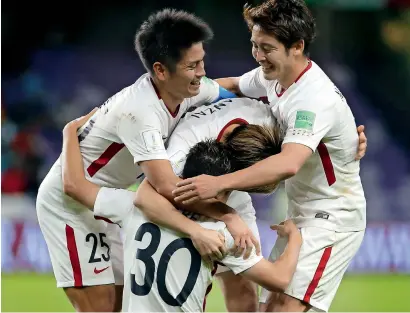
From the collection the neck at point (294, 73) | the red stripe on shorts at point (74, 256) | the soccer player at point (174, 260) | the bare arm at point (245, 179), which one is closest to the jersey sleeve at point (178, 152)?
the soccer player at point (174, 260)

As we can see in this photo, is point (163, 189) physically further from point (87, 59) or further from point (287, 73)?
point (87, 59)

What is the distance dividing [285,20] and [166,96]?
2.23ft

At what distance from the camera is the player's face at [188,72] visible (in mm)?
3750

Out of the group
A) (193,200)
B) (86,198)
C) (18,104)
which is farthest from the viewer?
(18,104)

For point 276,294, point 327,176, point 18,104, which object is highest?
point 18,104

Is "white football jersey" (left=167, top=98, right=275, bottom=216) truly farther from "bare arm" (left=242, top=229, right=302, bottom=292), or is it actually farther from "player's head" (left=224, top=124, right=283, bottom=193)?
"bare arm" (left=242, top=229, right=302, bottom=292)

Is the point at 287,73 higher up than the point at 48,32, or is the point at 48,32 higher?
the point at 48,32

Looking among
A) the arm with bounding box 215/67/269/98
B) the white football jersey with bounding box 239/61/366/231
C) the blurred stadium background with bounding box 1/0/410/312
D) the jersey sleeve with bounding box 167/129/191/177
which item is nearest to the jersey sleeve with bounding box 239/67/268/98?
the arm with bounding box 215/67/269/98

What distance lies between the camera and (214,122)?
3729 millimetres

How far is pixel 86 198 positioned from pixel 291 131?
105cm

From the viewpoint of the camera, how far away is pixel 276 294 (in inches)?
151

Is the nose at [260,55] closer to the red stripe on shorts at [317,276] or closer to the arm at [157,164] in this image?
the arm at [157,164]

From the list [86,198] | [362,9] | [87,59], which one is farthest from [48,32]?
[86,198]

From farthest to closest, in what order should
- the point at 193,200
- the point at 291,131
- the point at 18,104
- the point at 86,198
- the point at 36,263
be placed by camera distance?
the point at 18,104, the point at 36,263, the point at 86,198, the point at 291,131, the point at 193,200
